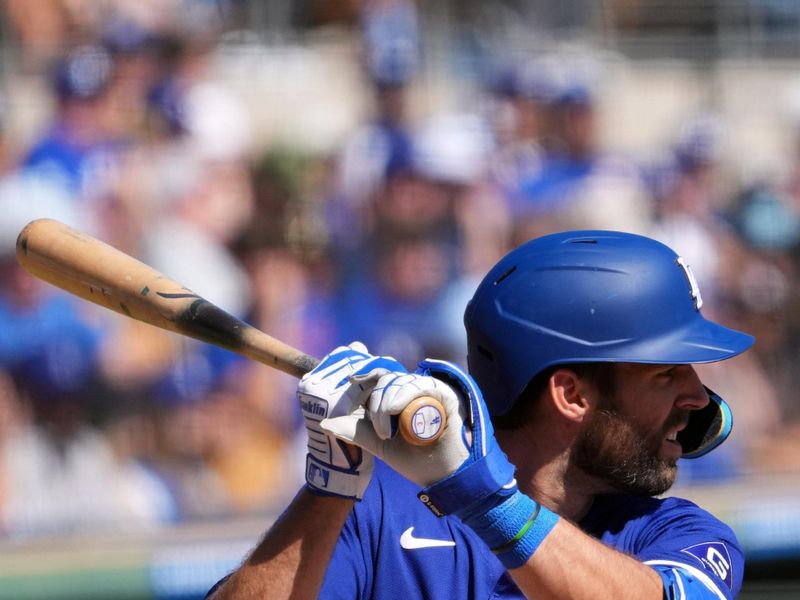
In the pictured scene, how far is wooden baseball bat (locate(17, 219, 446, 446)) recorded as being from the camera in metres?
1.83

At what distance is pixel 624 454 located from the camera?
1.76 meters

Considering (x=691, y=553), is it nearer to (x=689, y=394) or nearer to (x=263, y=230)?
(x=689, y=394)

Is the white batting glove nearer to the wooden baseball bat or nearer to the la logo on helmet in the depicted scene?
the wooden baseball bat

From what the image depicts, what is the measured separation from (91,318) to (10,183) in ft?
1.89

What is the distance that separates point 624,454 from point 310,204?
116 inches

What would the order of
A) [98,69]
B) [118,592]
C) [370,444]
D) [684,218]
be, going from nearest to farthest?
[370,444] → [118,592] → [98,69] → [684,218]

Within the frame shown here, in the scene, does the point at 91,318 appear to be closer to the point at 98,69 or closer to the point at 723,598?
the point at 98,69

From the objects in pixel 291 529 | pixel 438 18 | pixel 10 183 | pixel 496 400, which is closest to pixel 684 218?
pixel 438 18

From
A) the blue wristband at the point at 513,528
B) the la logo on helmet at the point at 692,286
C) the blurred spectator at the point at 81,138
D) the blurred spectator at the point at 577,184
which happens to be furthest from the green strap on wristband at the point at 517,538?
the blurred spectator at the point at 577,184

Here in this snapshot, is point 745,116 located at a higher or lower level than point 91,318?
higher

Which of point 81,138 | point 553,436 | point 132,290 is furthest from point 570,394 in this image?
Result: point 81,138

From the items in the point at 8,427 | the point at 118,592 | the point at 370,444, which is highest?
the point at 370,444

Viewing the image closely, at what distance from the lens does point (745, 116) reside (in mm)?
5336

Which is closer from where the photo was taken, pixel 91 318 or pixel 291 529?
pixel 291 529
